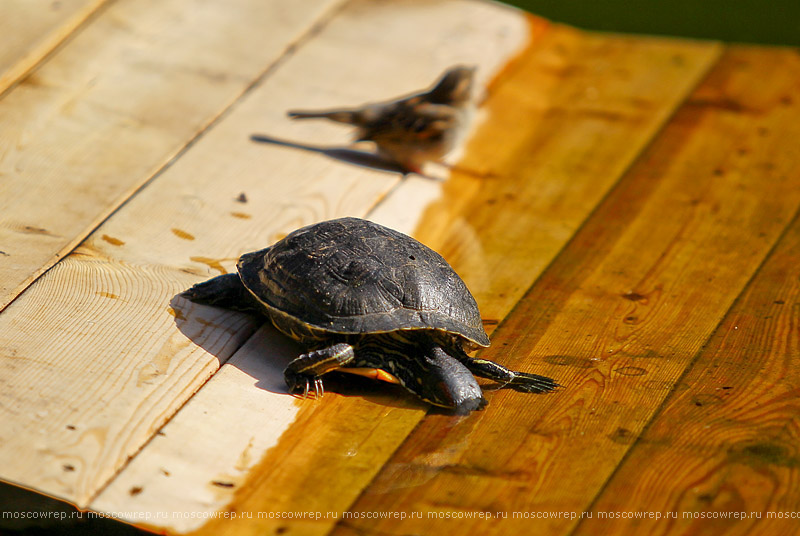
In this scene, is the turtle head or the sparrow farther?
the sparrow

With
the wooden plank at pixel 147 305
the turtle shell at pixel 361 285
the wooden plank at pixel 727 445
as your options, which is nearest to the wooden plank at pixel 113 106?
the wooden plank at pixel 147 305

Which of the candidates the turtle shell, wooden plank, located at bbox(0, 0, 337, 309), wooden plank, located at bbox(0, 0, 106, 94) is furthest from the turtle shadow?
wooden plank, located at bbox(0, 0, 106, 94)

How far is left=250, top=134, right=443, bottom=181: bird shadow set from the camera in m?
5.02

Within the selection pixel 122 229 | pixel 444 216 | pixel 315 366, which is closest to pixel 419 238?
pixel 444 216

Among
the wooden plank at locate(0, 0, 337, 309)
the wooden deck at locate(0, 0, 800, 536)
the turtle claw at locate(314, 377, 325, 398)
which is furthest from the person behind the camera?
the wooden plank at locate(0, 0, 337, 309)

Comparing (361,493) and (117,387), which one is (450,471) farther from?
(117,387)

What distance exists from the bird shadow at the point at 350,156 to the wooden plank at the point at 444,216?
0.19 metres

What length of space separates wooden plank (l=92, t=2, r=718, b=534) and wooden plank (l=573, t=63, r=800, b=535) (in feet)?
2.66

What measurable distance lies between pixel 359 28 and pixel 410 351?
133 inches

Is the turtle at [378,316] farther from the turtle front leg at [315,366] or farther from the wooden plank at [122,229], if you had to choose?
the wooden plank at [122,229]

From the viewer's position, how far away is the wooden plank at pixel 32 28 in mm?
5020

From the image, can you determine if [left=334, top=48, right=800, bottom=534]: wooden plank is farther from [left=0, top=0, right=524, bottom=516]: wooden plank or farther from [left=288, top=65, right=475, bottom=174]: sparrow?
[left=288, top=65, right=475, bottom=174]: sparrow

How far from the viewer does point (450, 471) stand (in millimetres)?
2988

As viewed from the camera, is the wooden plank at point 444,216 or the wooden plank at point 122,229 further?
the wooden plank at point 122,229
